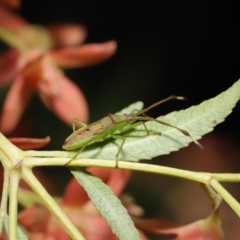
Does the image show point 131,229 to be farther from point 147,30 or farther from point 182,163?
point 147,30

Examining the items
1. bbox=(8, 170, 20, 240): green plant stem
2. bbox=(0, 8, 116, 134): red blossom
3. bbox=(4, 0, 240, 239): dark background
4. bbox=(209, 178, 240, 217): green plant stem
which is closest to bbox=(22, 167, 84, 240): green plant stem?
bbox=(8, 170, 20, 240): green plant stem

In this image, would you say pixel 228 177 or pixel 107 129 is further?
pixel 107 129

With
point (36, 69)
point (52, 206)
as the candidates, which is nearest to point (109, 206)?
point (52, 206)

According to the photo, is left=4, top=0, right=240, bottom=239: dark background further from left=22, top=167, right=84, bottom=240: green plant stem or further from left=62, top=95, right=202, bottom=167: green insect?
left=22, top=167, right=84, bottom=240: green plant stem

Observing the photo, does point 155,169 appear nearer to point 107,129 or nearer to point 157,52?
point 107,129

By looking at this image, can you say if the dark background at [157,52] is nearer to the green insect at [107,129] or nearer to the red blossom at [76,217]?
the red blossom at [76,217]

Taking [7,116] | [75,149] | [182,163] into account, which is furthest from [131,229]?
[182,163]
